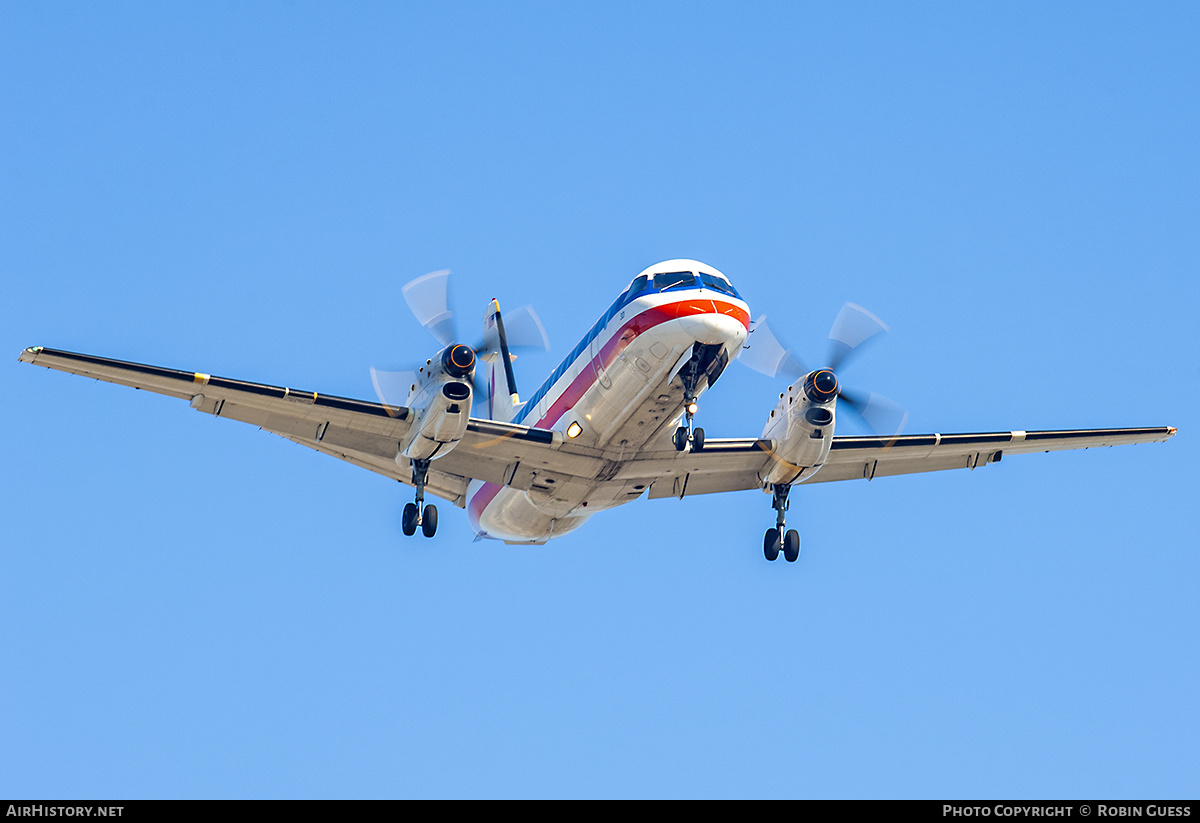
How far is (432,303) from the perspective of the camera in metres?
26.0

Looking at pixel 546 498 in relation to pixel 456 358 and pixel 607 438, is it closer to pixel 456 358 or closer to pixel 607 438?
pixel 607 438

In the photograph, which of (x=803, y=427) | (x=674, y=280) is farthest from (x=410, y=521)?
(x=803, y=427)

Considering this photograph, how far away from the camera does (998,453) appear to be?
91.4 feet

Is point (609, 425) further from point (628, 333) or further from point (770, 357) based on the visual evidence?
point (770, 357)

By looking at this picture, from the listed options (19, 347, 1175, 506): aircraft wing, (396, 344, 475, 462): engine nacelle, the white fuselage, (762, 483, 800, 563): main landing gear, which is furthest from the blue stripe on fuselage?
(762, 483, 800, 563): main landing gear

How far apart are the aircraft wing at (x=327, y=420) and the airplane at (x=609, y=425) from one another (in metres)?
0.04

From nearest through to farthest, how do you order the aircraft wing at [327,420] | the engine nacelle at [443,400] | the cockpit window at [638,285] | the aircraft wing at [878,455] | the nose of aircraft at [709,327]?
1. the aircraft wing at [327,420]
2. the nose of aircraft at [709,327]
3. the engine nacelle at [443,400]
4. the cockpit window at [638,285]
5. the aircraft wing at [878,455]

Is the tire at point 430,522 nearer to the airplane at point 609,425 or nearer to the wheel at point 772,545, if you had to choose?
the airplane at point 609,425

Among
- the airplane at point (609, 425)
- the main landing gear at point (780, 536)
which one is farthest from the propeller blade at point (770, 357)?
the main landing gear at point (780, 536)

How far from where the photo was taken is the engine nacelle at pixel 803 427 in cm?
2473

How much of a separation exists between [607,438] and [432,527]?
160 inches

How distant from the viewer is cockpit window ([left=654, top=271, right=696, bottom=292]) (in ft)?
75.2
